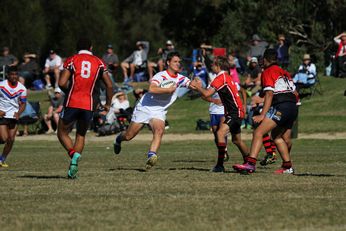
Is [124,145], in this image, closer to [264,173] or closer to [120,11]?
[264,173]

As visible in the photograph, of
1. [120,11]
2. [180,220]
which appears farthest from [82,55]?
[120,11]

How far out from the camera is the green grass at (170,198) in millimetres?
9023

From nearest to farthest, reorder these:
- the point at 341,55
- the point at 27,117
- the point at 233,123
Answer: the point at 233,123 < the point at 27,117 < the point at 341,55

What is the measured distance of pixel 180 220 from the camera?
9164 mm

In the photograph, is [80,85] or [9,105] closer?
[80,85]

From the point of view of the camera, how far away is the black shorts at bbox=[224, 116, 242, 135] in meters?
16.0

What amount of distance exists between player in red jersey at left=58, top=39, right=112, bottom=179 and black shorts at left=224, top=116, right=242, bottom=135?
249cm

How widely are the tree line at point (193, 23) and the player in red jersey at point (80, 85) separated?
96.1 ft

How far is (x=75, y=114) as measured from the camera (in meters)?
14.2

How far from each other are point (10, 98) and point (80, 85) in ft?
15.6

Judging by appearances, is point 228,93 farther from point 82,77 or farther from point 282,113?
point 82,77

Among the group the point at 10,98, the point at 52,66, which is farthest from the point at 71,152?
the point at 52,66

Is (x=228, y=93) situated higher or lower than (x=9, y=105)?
higher

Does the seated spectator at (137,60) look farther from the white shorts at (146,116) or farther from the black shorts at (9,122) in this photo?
the white shorts at (146,116)
